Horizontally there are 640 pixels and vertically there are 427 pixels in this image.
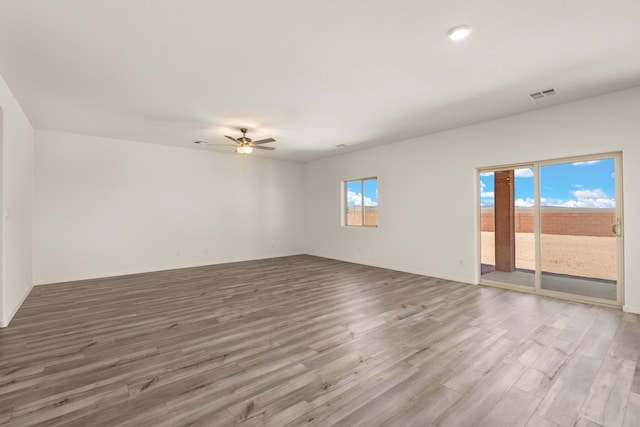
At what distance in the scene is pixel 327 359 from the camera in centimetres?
250

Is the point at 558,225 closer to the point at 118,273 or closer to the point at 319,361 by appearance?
the point at 319,361

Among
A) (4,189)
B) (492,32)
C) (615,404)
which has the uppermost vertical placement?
Result: (492,32)

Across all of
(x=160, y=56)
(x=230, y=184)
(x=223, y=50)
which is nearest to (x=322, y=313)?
(x=223, y=50)

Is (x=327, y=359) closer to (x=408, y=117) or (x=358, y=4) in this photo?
(x=358, y=4)

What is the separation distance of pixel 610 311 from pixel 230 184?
7252 mm

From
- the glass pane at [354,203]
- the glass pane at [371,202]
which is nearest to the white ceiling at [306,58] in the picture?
the glass pane at [371,202]

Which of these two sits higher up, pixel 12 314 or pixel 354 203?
pixel 354 203

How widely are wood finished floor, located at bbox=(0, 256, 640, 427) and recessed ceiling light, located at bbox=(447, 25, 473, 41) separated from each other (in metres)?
2.71

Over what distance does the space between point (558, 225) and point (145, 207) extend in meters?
7.48

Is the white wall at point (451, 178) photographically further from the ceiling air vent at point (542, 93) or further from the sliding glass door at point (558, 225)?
the ceiling air vent at point (542, 93)

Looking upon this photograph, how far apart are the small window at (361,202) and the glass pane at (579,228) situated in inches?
132

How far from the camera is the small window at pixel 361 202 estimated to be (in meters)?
7.14

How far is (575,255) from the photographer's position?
4223mm

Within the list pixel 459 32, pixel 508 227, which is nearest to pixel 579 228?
pixel 508 227
